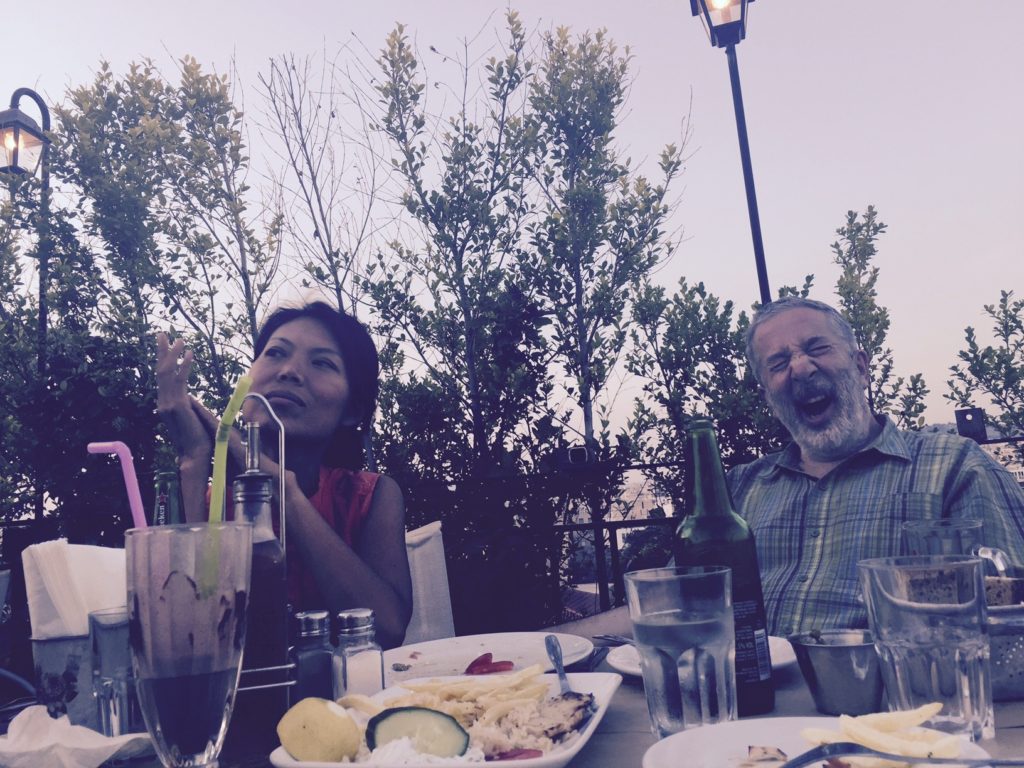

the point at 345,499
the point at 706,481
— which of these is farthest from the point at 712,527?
the point at 345,499

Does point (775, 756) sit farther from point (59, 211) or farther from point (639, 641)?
point (59, 211)

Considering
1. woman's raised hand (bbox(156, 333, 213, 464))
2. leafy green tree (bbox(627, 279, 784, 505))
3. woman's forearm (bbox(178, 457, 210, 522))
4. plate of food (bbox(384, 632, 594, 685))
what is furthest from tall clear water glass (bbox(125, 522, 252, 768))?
leafy green tree (bbox(627, 279, 784, 505))

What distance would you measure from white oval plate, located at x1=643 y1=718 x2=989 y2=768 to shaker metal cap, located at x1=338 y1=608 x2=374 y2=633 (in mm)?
518

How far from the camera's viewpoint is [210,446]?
1.93 meters

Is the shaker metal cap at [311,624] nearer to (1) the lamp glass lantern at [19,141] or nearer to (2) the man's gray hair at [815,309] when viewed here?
(2) the man's gray hair at [815,309]

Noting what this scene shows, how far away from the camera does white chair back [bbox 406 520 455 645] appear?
99.1 inches

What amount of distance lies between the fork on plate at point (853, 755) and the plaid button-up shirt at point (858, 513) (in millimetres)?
1505

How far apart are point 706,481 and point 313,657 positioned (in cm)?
74

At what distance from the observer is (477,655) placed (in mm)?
1521

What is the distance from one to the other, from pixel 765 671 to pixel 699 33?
4867 millimetres

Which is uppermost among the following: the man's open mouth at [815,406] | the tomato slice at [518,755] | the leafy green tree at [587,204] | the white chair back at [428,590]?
the leafy green tree at [587,204]

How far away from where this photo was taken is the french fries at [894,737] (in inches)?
24.9

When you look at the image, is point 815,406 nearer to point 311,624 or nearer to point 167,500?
point 311,624

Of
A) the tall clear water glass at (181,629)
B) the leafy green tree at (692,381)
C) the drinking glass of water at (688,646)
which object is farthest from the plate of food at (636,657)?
the leafy green tree at (692,381)
